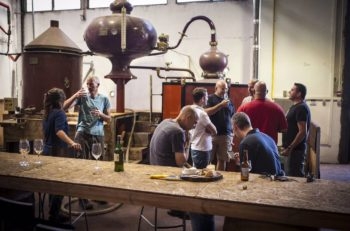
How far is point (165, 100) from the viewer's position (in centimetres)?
610

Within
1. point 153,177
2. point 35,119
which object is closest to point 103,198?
point 153,177

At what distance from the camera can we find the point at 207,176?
2.63m

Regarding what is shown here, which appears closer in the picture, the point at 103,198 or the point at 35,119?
the point at 103,198

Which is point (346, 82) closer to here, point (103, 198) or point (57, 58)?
→ point (57, 58)

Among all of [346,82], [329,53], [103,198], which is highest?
[329,53]

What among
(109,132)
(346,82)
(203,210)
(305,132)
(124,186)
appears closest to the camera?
(203,210)

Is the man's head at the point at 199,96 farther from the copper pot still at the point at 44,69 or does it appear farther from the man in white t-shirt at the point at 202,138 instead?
the copper pot still at the point at 44,69

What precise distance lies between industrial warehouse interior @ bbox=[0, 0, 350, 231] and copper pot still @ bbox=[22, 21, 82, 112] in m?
0.02

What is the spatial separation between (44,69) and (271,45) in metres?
4.44

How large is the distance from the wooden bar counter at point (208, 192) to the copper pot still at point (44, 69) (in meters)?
3.23

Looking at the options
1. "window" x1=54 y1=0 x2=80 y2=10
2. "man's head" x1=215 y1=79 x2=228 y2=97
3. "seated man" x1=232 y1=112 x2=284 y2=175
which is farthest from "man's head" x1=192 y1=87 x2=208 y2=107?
"window" x1=54 y1=0 x2=80 y2=10

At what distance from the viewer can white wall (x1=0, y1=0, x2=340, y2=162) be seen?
739 cm

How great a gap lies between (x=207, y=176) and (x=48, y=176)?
1.17 m

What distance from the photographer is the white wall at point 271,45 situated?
7.39m
